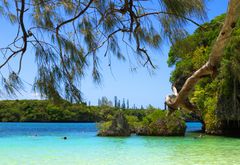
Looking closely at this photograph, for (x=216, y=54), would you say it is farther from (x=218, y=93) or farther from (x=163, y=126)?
(x=163, y=126)

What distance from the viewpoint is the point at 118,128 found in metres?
25.4

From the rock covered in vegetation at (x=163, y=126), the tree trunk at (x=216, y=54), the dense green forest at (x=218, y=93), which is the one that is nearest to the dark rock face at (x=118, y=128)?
the rock covered in vegetation at (x=163, y=126)

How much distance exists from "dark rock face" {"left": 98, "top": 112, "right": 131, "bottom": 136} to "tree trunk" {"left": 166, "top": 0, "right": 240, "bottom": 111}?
22.4 m

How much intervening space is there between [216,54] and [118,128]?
76.7ft

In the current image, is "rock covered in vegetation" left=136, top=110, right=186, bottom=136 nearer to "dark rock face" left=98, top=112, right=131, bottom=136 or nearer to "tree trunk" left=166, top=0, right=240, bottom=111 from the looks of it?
"dark rock face" left=98, top=112, right=131, bottom=136

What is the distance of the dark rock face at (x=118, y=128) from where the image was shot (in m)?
25.1

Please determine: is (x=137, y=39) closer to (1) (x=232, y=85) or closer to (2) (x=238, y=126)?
(1) (x=232, y=85)

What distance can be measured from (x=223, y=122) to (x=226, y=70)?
25.9ft

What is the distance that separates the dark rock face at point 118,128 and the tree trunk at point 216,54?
22.4m

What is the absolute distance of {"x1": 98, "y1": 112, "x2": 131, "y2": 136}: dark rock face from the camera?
25141 mm

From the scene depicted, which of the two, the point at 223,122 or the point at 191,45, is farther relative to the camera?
the point at 223,122

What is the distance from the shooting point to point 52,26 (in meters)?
2.89

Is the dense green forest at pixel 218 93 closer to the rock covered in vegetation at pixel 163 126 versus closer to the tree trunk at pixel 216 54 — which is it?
the rock covered in vegetation at pixel 163 126

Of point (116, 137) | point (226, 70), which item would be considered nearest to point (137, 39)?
point (226, 70)
